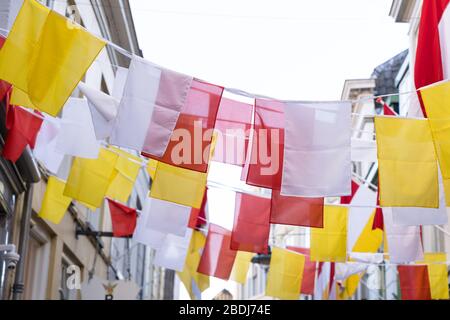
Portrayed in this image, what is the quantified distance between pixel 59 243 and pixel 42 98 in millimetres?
8373

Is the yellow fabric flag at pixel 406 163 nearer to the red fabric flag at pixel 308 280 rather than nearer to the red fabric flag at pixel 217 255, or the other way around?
the red fabric flag at pixel 217 255

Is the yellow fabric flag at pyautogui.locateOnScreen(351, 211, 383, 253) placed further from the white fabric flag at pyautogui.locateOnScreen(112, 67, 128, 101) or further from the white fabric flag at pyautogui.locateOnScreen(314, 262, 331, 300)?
the white fabric flag at pyautogui.locateOnScreen(112, 67, 128, 101)

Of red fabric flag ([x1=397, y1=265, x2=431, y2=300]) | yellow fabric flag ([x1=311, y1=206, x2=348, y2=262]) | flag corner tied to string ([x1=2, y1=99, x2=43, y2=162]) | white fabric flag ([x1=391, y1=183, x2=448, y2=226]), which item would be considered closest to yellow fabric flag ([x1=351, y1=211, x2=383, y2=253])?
red fabric flag ([x1=397, y1=265, x2=431, y2=300])

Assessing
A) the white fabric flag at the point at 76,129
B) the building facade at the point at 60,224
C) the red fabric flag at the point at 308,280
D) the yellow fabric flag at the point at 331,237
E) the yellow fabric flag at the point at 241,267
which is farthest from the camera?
the red fabric flag at the point at 308,280

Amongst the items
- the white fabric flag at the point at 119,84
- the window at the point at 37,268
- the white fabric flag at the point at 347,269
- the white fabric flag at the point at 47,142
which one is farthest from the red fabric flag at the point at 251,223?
the white fabric flag at the point at 347,269

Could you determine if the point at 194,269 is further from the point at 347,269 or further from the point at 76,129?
the point at 76,129

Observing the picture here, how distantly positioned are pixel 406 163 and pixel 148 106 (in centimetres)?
283

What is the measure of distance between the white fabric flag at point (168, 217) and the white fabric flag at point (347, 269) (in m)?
6.50

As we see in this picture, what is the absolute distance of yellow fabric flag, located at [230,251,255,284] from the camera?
16.3 meters

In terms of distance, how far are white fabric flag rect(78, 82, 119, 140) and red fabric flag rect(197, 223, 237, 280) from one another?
5.57m

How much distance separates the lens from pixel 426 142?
9430 millimetres

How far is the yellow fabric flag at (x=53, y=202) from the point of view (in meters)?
13.6

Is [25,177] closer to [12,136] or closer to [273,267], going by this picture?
[12,136]
